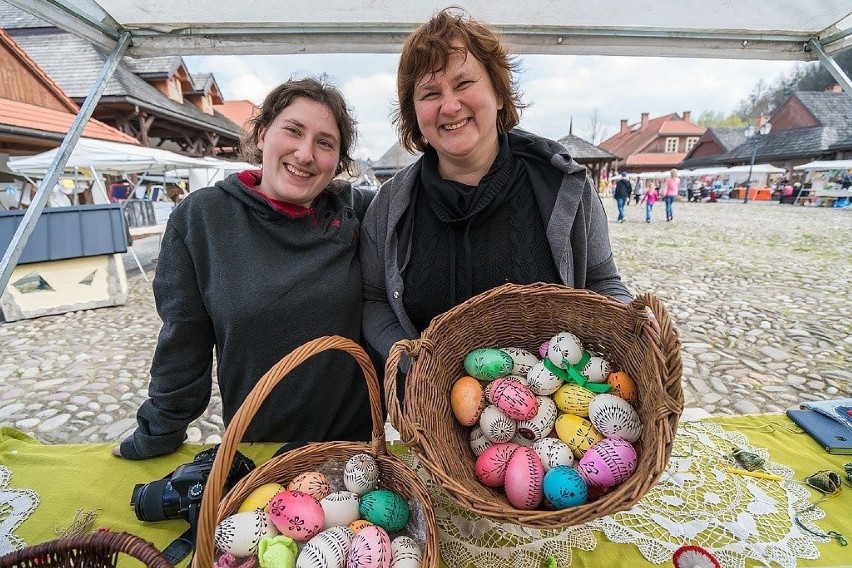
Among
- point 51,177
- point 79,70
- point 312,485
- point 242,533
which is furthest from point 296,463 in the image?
point 79,70

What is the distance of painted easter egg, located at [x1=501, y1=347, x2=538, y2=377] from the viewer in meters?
1.33

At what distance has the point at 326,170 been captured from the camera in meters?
1.53

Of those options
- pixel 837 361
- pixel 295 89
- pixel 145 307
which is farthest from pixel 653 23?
pixel 145 307

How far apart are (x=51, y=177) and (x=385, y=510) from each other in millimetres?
1981

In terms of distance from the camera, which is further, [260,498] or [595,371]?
[595,371]

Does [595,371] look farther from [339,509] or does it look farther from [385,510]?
[339,509]

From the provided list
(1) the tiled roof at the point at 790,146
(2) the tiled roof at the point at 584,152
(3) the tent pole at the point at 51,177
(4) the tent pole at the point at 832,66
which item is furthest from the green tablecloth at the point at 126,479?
(1) the tiled roof at the point at 790,146

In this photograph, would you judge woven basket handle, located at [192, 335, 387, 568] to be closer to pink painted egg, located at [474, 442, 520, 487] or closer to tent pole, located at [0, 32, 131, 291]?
pink painted egg, located at [474, 442, 520, 487]

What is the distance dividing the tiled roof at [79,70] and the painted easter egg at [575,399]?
1213cm

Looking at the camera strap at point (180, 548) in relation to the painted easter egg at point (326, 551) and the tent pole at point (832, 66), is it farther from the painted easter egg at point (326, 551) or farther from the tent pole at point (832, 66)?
the tent pole at point (832, 66)

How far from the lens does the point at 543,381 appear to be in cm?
125

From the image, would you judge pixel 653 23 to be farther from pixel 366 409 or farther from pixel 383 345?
pixel 366 409

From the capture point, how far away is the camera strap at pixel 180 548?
1.05 metres

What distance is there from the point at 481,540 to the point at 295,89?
1567 mm
